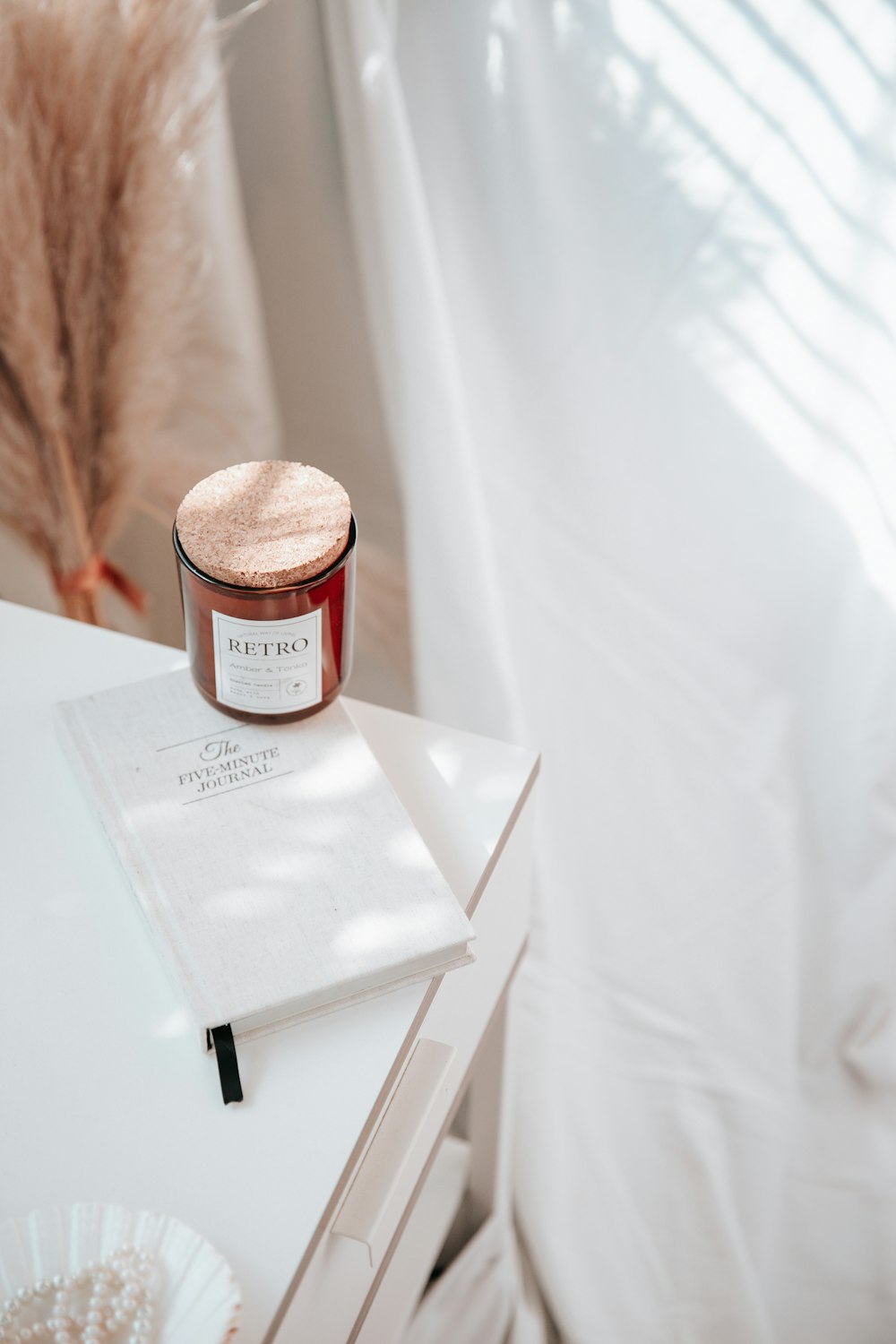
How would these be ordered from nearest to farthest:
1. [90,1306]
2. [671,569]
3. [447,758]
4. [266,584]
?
[90,1306] → [266,584] → [447,758] → [671,569]

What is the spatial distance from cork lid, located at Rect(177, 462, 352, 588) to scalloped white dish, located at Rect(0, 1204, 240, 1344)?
28 cm

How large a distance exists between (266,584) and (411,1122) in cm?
27

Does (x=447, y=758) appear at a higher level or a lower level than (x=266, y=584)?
lower

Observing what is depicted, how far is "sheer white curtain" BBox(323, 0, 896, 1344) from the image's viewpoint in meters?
0.95

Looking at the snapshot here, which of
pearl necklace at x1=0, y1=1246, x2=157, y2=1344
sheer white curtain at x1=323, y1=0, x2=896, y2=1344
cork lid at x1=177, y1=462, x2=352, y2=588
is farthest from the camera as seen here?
sheer white curtain at x1=323, y1=0, x2=896, y2=1344

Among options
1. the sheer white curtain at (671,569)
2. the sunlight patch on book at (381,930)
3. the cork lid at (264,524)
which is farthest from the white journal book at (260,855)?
the sheer white curtain at (671,569)

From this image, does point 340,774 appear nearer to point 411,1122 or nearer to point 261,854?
point 261,854

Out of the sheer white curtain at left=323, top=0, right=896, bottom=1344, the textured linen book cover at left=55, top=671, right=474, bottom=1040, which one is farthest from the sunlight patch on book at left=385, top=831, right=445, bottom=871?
the sheer white curtain at left=323, top=0, right=896, bottom=1344

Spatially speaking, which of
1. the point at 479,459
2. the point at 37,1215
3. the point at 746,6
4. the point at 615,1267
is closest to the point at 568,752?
the point at 479,459

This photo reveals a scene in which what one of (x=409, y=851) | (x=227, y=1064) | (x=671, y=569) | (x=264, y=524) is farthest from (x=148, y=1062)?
(x=671, y=569)

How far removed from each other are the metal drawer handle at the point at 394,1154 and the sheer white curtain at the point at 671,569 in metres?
0.49

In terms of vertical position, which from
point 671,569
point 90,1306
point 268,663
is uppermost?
point 268,663

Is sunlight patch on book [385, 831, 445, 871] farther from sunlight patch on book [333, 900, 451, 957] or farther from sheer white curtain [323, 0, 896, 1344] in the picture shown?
sheer white curtain [323, 0, 896, 1344]

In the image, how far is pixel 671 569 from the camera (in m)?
1.15
